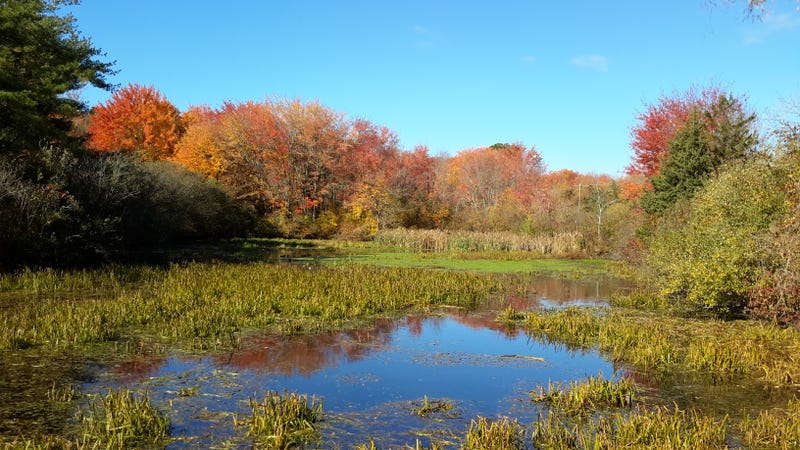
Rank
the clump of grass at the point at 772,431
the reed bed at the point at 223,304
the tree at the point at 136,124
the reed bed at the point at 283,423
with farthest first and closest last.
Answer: the tree at the point at 136,124 < the reed bed at the point at 223,304 < the clump of grass at the point at 772,431 < the reed bed at the point at 283,423

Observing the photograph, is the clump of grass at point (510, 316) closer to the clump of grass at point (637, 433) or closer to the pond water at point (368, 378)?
the pond water at point (368, 378)

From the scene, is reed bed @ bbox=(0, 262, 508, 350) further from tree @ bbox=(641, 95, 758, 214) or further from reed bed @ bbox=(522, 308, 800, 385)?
tree @ bbox=(641, 95, 758, 214)

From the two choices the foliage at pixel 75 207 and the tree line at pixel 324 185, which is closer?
the tree line at pixel 324 185

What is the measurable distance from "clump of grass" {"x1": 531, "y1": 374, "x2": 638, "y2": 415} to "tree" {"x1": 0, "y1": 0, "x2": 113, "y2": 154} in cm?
1619

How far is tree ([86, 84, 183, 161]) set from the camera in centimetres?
4144

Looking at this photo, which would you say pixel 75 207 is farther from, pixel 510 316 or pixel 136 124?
pixel 136 124

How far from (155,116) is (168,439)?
4313 cm

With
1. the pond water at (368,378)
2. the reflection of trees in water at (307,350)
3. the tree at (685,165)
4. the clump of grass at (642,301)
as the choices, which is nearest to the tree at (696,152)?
the tree at (685,165)

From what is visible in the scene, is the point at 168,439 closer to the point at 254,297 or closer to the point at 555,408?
the point at 555,408

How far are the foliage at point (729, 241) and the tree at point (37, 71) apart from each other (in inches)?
706

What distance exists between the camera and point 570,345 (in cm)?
1078

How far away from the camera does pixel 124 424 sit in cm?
564

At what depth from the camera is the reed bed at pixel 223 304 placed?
9.73 meters

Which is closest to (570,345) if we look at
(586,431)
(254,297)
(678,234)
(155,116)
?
(586,431)
